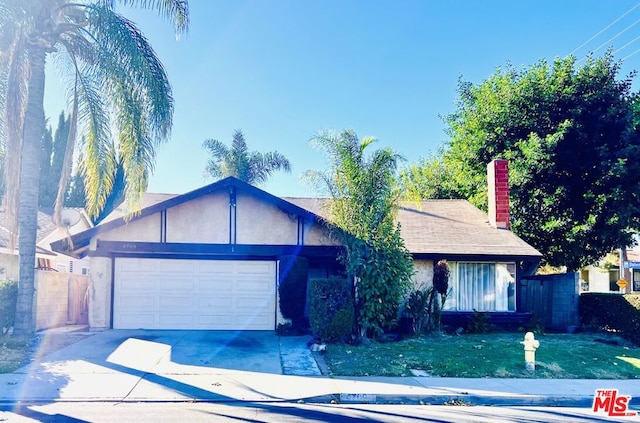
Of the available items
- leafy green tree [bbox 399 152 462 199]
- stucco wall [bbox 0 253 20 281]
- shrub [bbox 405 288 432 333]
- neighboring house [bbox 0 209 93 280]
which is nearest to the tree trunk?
neighboring house [bbox 0 209 93 280]

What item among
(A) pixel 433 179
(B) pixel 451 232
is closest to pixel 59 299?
(B) pixel 451 232

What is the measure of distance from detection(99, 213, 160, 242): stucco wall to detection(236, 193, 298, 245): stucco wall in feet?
7.74

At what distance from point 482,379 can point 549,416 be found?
185cm

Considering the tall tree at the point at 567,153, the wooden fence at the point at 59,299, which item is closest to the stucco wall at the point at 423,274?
the tall tree at the point at 567,153

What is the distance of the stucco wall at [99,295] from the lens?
44.4 ft

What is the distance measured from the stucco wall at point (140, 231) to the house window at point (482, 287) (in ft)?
29.6

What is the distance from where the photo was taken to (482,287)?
48.0 feet

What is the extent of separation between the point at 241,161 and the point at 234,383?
A: 22.5 m

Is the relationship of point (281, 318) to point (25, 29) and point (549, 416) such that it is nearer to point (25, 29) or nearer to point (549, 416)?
point (549, 416)

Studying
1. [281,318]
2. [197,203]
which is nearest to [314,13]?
[197,203]

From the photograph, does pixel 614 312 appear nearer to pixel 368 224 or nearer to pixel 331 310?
pixel 368 224

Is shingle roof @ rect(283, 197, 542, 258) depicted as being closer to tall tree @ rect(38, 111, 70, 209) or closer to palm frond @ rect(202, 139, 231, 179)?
palm frond @ rect(202, 139, 231, 179)

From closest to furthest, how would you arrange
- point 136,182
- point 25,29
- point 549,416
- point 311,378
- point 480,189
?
point 549,416
point 311,378
point 25,29
point 136,182
point 480,189

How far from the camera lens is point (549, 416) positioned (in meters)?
6.85
